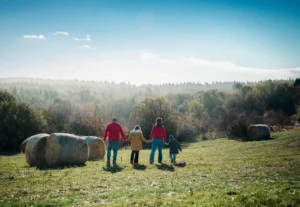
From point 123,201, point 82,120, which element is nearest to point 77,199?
point 123,201

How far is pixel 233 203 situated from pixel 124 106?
130 m

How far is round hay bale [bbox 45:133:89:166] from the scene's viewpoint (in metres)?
19.2

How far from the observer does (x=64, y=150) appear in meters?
19.2

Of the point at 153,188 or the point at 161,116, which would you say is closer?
the point at 153,188

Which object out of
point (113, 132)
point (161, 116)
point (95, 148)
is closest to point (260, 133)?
point (161, 116)

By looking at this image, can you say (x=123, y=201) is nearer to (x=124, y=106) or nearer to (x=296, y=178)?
(x=296, y=178)

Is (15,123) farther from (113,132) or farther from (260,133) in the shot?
(260,133)

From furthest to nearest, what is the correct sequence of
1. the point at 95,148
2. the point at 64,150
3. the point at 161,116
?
1. the point at 161,116
2. the point at 95,148
3. the point at 64,150

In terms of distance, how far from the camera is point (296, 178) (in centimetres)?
1363

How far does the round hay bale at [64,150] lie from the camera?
19.2 metres

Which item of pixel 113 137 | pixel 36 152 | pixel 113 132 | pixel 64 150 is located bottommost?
pixel 36 152

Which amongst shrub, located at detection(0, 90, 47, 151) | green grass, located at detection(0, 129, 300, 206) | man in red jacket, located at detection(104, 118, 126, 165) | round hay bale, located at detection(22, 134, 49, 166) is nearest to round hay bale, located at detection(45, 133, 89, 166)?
round hay bale, located at detection(22, 134, 49, 166)

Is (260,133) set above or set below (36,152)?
below

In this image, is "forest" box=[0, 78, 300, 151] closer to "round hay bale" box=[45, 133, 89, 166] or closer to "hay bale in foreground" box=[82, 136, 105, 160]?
"hay bale in foreground" box=[82, 136, 105, 160]
